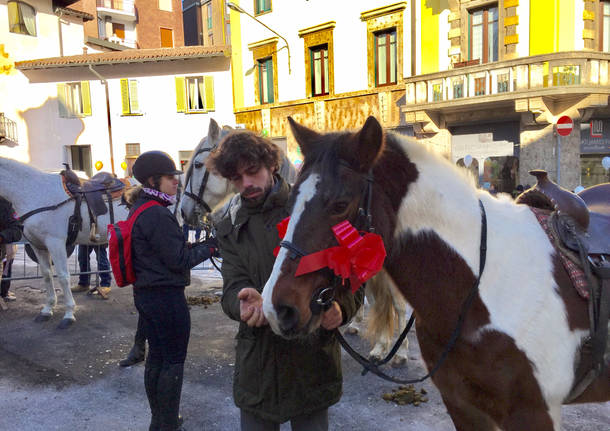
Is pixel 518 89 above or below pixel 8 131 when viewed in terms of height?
below

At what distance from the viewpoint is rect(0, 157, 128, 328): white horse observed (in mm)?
6000

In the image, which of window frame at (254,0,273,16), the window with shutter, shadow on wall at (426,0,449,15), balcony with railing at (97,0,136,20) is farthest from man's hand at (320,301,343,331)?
balcony with railing at (97,0,136,20)

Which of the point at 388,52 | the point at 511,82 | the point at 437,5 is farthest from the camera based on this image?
the point at 388,52

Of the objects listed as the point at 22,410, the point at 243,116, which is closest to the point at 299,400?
the point at 22,410

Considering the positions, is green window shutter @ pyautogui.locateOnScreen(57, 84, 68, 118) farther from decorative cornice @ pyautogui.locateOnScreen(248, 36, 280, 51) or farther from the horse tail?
the horse tail

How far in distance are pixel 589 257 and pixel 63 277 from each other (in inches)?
238

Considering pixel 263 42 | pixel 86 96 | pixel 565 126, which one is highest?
pixel 263 42

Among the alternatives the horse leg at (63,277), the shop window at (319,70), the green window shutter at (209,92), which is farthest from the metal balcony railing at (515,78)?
the horse leg at (63,277)

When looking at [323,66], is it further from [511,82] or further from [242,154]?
[242,154]

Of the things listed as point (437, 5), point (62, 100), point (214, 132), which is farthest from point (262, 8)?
point (214, 132)

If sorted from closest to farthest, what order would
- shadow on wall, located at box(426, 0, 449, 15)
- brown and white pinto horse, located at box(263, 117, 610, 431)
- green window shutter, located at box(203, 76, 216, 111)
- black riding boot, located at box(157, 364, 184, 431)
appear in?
brown and white pinto horse, located at box(263, 117, 610, 431) → black riding boot, located at box(157, 364, 184, 431) → shadow on wall, located at box(426, 0, 449, 15) → green window shutter, located at box(203, 76, 216, 111)

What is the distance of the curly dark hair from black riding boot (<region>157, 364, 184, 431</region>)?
5.38 ft

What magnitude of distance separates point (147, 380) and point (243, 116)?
721 inches

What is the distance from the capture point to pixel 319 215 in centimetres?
A: 146
